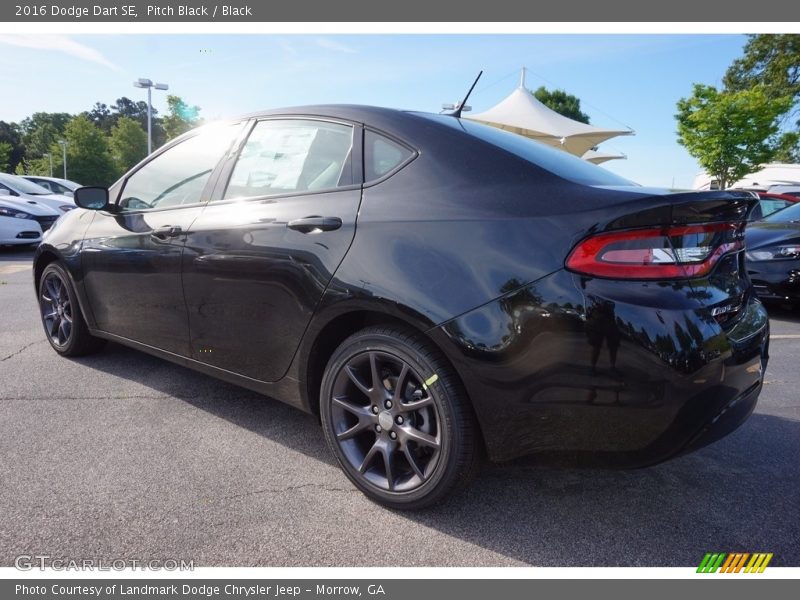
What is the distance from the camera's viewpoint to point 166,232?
283cm

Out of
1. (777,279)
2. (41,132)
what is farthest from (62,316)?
(41,132)

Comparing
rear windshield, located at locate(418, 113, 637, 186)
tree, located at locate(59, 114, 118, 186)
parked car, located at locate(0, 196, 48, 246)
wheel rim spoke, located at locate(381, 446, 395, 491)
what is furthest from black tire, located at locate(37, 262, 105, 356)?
tree, located at locate(59, 114, 118, 186)

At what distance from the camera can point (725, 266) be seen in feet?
6.20

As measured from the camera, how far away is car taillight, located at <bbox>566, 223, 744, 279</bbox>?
5.50 ft

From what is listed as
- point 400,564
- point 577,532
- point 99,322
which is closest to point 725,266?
point 577,532

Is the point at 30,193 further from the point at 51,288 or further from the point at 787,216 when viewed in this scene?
the point at 787,216

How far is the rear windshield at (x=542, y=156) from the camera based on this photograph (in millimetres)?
2043

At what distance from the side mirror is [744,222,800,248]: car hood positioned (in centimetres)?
582

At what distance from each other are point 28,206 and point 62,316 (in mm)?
8918

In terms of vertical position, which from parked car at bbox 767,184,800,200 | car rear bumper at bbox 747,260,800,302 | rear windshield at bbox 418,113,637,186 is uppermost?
→ parked car at bbox 767,184,800,200

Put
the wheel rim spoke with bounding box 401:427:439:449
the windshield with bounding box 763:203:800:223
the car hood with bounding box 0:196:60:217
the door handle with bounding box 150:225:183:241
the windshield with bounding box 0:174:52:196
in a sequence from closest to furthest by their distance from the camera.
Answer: the wheel rim spoke with bounding box 401:427:439:449, the door handle with bounding box 150:225:183:241, the windshield with bounding box 763:203:800:223, the car hood with bounding box 0:196:60:217, the windshield with bounding box 0:174:52:196

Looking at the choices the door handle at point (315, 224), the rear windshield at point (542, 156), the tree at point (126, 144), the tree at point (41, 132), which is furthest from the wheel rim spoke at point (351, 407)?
the tree at point (41, 132)

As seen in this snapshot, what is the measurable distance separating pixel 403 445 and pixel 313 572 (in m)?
0.53

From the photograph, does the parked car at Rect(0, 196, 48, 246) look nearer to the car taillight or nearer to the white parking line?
the white parking line
